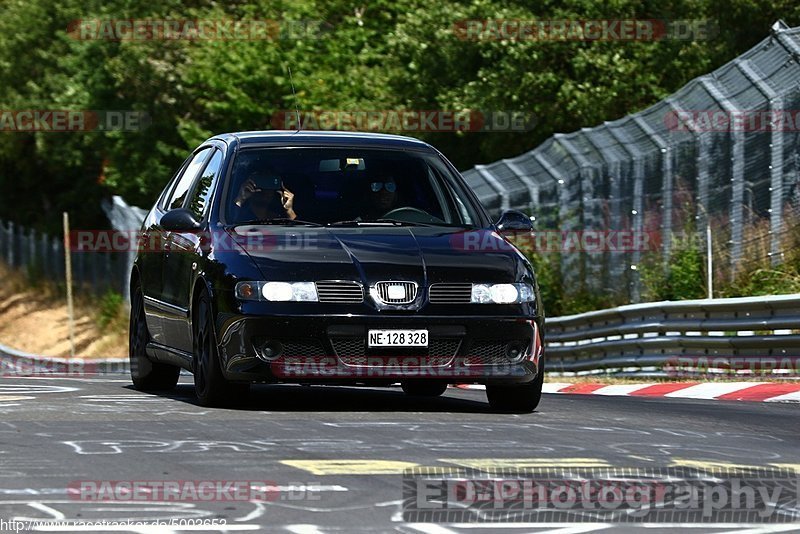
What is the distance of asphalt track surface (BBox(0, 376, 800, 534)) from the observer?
6977 millimetres

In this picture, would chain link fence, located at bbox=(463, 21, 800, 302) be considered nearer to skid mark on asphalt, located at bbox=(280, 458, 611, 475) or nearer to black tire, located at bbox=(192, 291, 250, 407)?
black tire, located at bbox=(192, 291, 250, 407)

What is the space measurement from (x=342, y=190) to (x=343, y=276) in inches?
50.7

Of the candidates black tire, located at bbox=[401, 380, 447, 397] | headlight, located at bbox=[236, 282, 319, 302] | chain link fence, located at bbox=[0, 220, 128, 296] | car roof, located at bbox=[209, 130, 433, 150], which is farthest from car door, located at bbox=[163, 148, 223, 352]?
chain link fence, located at bbox=[0, 220, 128, 296]

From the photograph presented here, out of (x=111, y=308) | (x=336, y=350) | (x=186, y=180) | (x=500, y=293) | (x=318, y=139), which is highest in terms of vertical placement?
(x=318, y=139)

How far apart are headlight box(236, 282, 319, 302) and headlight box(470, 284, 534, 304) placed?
0.98m

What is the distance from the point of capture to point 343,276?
1114 centimetres

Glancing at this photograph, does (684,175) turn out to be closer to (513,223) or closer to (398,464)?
(513,223)

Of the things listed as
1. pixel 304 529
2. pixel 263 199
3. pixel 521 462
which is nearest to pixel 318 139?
pixel 263 199

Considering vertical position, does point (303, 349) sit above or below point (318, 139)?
below

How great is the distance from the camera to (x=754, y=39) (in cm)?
3459

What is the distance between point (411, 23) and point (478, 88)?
3.94m

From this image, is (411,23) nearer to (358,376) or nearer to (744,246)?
(744,246)

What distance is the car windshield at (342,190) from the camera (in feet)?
39.8

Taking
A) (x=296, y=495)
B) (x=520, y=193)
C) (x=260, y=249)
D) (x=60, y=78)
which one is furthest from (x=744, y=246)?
(x=60, y=78)
